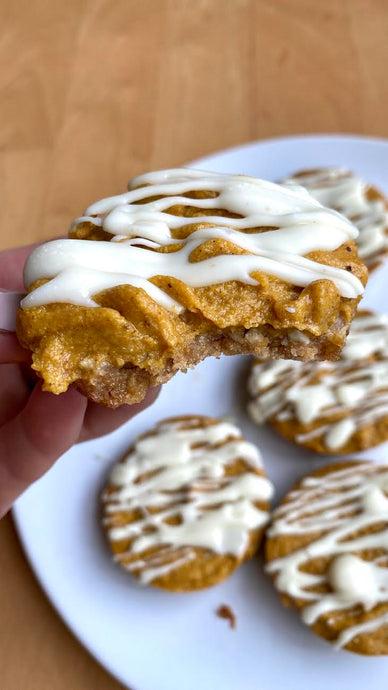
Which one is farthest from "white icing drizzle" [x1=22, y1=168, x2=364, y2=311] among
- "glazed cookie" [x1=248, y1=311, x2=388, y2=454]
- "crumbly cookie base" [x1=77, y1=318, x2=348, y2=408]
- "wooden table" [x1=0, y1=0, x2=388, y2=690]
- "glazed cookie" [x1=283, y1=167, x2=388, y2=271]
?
"wooden table" [x1=0, y1=0, x2=388, y2=690]

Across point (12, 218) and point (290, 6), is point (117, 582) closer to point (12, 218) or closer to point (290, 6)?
point (12, 218)

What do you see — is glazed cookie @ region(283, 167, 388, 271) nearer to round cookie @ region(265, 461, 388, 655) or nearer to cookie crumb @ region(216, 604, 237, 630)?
round cookie @ region(265, 461, 388, 655)

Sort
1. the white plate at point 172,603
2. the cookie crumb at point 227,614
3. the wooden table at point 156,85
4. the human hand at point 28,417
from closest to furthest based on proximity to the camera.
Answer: the human hand at point 28,417, the white plate at point 172,603, the cookie crumb at point 227,614, the wooden table at point 156,85

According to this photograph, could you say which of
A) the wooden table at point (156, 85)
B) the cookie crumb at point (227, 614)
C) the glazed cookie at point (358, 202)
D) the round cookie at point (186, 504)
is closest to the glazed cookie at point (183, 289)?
the round cookie at point (186, 504)

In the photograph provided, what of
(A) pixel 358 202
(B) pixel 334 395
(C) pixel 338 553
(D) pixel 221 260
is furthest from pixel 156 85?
(C) pixel 338 553

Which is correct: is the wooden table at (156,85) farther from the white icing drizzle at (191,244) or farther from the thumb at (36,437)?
the white icing drizzle at (191,244)

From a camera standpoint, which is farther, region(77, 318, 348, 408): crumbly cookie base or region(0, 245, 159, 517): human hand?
region(0, 245, 159, 517): human hand
